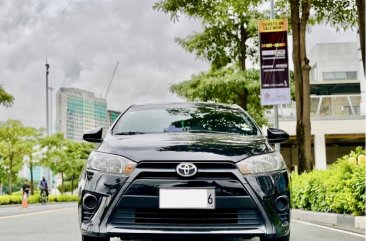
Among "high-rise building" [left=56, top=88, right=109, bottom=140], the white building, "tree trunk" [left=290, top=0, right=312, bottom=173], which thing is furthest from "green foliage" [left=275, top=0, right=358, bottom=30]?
"high-rise building" [left=56, top=88, right=109, bottom=140]

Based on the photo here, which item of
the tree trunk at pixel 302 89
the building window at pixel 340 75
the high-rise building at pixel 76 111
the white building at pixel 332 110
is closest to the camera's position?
the tree trunk at pixel 302 89

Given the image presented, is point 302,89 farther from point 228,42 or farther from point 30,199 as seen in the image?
point 30,199

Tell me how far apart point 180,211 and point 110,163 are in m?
0.67

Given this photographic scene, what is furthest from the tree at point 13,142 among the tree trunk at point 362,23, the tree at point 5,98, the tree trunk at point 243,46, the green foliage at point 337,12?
the tree trunk at point 362,23

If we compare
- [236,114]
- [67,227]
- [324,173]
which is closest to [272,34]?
[324,173]

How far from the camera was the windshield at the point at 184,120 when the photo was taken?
219 inches

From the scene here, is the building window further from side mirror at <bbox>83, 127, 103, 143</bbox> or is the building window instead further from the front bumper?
the front bumper

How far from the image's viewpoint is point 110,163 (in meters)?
4.52

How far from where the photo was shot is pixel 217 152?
14.7 ft

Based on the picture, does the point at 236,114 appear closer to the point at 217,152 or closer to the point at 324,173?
the point at 217,152

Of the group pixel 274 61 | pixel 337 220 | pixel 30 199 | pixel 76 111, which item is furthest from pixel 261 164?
pixel 76 111

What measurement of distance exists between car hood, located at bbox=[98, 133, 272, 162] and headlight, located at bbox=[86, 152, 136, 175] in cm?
5

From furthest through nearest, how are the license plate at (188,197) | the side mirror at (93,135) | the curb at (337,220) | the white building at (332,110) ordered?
the white building at (332,110)
the curb at (337,220)
the side mirror at (93,135)
the license plate at (188,197)

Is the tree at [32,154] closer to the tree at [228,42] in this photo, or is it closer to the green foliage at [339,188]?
the tree at [228,42]
